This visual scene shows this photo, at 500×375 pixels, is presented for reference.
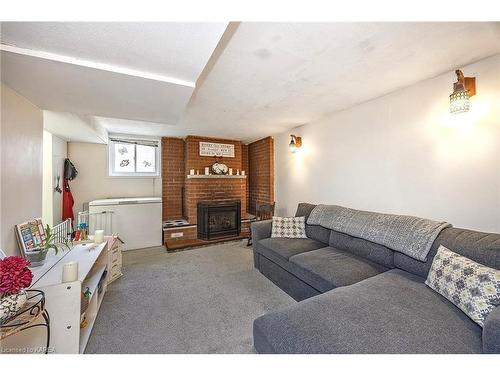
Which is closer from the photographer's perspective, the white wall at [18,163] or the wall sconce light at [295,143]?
the white wall at [18,163]

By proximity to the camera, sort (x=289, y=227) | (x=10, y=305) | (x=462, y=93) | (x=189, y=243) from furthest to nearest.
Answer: (x=189, y=243)
(x=289, y=227)
(x=462, y=93)
(x=10, y=305)

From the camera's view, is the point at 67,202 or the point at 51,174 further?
the point at 67,202

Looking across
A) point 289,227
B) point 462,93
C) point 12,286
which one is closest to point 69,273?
point 12,286

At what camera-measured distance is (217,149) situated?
4.65 metres

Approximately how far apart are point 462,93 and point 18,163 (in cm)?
363

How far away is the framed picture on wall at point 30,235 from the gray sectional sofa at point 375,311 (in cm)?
195

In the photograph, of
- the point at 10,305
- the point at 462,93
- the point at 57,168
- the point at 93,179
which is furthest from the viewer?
the point at 93,179

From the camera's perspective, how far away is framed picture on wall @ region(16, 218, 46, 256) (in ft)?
5.25

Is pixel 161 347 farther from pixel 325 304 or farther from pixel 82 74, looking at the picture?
pixel 82 74

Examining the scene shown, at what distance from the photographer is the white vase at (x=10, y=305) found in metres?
0.96

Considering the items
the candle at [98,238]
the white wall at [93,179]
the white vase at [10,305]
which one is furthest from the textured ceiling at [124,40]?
the white wall at [93,179]

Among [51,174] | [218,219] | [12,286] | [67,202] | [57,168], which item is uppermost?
[57,168]

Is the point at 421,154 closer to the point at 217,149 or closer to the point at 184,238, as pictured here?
the point at 217,149

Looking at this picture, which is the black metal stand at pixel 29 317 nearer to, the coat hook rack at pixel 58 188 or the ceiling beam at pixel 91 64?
the ceiling beam at pixel 91 64
